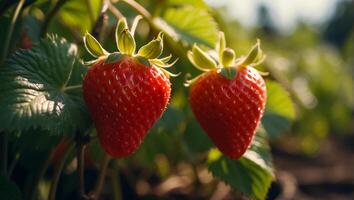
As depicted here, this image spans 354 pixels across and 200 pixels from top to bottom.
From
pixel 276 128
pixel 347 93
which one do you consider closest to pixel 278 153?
pixel 347 93

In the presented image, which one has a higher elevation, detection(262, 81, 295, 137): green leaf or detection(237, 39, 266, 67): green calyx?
detection(237, 39, 266, 67): green calyx

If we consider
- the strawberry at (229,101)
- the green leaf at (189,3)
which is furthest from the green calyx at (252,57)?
Answer: the green leaf at (189,3)

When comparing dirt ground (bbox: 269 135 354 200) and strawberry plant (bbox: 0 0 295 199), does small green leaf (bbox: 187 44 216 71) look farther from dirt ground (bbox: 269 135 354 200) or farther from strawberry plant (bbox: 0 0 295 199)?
dirt ground (bbox: 269 135 354 200)

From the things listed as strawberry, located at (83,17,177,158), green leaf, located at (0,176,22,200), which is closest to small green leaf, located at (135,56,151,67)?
strawberry, located at (83,17,177,158)

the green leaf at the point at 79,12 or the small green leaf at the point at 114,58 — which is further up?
the small green leaf at the point at 114,58

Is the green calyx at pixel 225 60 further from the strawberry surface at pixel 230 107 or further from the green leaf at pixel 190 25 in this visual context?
the green leaf at pixel 190 25

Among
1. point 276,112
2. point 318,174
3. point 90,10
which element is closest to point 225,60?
point 90,10

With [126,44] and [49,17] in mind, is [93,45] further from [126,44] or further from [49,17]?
[49,17]
